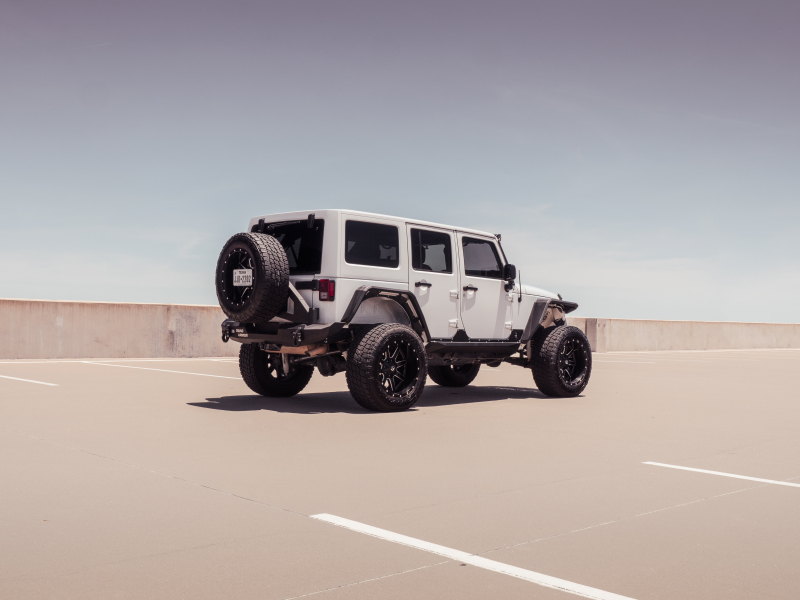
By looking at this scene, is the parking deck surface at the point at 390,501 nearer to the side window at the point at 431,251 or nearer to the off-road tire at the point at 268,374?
the off-road tire at the point at 268,374

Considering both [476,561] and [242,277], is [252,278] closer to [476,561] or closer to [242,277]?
[242,277]

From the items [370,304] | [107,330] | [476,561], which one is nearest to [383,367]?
[370,304]

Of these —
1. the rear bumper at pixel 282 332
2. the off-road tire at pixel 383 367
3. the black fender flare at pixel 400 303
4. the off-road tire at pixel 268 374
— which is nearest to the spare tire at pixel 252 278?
the rear bumper at pixel 282 332

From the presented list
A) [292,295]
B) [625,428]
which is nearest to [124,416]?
[292,295]

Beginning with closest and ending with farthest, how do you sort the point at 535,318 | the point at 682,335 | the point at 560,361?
1. the point at 560,361
2. the point at 535,318
3. the point at 682,335

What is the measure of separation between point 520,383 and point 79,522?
33.3ft

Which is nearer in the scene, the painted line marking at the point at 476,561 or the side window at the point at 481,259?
the painted line marking at the point at 476,561

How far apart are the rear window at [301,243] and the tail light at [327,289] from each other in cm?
21

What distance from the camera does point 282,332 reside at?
8930mm

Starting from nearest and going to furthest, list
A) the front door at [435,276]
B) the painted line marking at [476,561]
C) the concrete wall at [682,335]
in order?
the painted line marking at [476,561] → the front door at [435,276] → the concrete wall at [682,335]

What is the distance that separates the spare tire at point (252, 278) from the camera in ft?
28.3

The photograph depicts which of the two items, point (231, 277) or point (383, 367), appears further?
point (231, 277)

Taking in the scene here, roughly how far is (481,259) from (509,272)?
1.42 feet

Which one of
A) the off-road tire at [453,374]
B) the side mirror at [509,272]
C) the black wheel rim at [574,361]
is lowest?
the off-road tire at [453,374]
